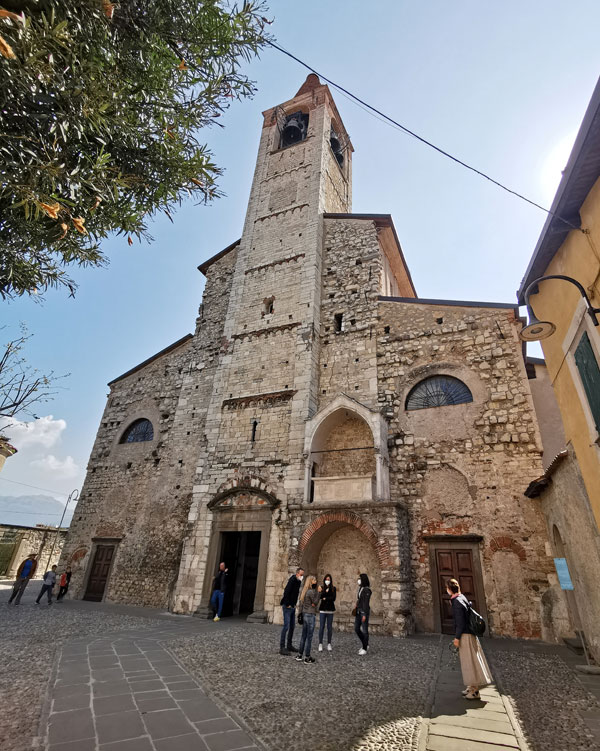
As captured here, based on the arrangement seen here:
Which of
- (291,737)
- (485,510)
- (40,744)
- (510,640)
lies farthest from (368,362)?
(40,744)

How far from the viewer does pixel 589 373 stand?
4730 millimetres

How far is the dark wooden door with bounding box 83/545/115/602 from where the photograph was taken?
13242 mm

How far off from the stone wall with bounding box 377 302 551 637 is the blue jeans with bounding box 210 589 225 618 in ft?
16.5

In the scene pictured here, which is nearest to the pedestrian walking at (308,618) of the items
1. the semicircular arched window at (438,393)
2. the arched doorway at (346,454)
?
the arched doorway at (346,454)

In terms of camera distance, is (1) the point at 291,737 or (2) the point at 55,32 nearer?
(1) the point at 291,737

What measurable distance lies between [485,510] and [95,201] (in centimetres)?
1017

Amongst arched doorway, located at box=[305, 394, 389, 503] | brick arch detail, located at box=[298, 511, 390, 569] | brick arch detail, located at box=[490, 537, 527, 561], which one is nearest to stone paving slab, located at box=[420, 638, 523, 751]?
brick arch detail, located at box=[298, 511, 390, 569]

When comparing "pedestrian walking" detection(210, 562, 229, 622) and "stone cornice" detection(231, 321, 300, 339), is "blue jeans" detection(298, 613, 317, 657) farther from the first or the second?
"stone cornice" detection(231, 321, 300, 339)

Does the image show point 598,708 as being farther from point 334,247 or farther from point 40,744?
point 334,247

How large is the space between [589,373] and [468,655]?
142 inches

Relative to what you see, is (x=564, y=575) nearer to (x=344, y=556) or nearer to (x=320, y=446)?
(x=344, y=556)

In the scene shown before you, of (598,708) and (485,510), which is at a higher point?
(485,510)

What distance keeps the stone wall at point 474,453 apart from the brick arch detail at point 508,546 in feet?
0.07

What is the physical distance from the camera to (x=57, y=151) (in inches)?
186
